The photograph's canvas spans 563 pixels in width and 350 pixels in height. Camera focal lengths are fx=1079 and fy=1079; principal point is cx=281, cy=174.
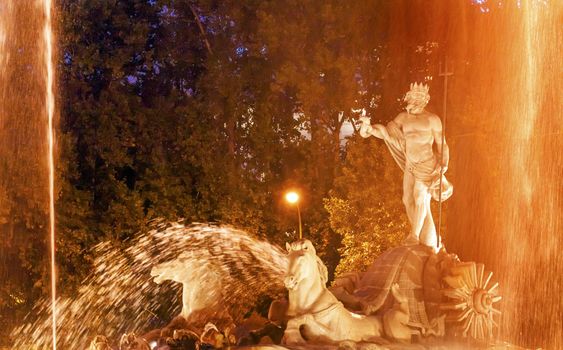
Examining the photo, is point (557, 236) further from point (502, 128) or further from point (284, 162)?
point (284, 162)

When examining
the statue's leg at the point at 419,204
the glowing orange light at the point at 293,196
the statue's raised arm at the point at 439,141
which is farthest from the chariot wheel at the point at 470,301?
the glowing orange light at the point at 293,196

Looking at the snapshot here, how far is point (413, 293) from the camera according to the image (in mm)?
14695

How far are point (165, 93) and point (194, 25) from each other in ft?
7.27

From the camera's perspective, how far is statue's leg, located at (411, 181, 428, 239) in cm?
1602

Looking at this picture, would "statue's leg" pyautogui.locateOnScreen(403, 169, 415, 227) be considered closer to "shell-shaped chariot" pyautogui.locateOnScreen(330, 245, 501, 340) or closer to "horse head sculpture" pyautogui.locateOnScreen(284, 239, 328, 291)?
"shell-shaped chariot" pyautogui.locateOnScreen(330, 245, 501, 340)

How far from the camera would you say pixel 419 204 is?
16016 mm

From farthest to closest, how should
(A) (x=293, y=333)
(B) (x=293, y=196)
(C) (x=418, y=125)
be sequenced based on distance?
(B) (x=293, y=196) < (C) (x=418, y=125) < (A) (x=293, y=333)

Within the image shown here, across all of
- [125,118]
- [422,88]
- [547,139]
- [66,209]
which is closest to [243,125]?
[125,118]

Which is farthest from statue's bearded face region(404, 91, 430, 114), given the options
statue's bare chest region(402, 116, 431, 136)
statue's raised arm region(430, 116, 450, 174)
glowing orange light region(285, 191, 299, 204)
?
glowing orange light region(285, 191, 299, 204)

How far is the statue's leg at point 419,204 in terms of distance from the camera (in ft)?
52.5

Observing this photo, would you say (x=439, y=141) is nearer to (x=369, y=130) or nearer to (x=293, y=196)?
(x=369, y=130)

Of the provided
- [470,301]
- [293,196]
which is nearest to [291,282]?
[470,301]

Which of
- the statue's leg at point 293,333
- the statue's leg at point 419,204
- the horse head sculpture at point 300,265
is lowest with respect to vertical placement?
the statue's leg at point 293,333

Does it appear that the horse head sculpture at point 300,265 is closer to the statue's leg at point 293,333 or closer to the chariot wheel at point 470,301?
the statue's leg at point 293,333
